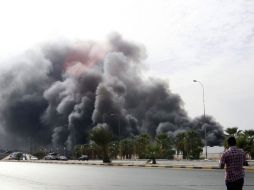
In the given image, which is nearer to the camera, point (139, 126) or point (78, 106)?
point (78, 106)

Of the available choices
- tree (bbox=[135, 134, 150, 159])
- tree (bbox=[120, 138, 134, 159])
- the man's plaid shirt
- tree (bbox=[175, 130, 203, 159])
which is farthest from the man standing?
tree (bbox=[120, 138, 134, 159])

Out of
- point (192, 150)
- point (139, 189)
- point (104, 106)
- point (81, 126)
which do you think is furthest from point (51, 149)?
point (139, 189)

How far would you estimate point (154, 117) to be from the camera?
541ft

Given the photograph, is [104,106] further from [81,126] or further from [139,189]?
[139,189]

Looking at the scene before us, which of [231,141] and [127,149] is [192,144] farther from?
[231,141]

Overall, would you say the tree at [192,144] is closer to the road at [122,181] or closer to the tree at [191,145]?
the tree at [191,145]

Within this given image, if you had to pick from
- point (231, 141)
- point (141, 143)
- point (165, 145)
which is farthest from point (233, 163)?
point (141, 143)

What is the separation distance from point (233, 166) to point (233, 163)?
0.23 feet

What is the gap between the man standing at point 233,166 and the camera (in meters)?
10.0

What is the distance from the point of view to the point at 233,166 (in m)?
10.1

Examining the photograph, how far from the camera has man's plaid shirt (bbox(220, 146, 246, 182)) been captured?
10.1 m

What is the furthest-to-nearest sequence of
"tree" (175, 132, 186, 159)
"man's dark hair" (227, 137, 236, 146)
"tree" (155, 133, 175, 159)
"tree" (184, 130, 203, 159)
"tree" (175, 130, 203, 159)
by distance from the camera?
"tree" (155, 133, 175, 159)
"tree" (175, 132, 186, 159)
"tree" (184, 130, 203, 159)
"tree" (175, 130, 203, 159)
"man's dark hair" (227, 137, 236, 146)

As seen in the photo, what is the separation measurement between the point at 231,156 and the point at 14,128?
174 metres

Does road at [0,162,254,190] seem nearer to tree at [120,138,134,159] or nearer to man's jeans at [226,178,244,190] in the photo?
man's jeans at [226,178,244,190]
